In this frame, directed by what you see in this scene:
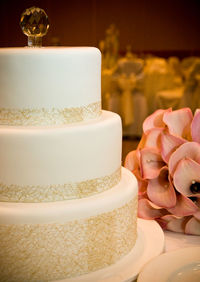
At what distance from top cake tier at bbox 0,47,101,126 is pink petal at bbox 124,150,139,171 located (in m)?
0.50

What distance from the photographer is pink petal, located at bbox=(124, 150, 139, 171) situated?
1.80 meters

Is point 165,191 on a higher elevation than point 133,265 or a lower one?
higher

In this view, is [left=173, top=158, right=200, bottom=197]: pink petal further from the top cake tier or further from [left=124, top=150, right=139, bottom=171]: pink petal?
the top cake tier

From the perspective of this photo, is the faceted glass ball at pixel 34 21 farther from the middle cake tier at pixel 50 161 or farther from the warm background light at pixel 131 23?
the warm background light at pixel 131 23

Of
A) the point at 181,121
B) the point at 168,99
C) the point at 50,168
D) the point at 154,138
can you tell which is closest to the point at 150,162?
the point at 154,138

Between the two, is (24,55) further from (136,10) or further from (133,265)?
(136,10)

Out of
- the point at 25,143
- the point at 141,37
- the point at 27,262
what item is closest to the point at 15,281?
the point at 27,262

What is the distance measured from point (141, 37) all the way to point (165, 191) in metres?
8.76

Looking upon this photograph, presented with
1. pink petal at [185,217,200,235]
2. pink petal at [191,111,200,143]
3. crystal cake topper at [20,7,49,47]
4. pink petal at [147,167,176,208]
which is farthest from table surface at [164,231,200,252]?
crystal cake topper at [20,7,49,47]

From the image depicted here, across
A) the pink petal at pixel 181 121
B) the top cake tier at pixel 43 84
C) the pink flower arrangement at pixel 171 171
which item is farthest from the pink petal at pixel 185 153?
the top cake tier at pixel 43 84

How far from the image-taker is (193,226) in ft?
5.48

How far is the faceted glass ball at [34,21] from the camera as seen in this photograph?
1.35 metres

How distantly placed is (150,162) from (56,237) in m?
0.58

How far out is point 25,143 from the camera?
1268 millimetres
